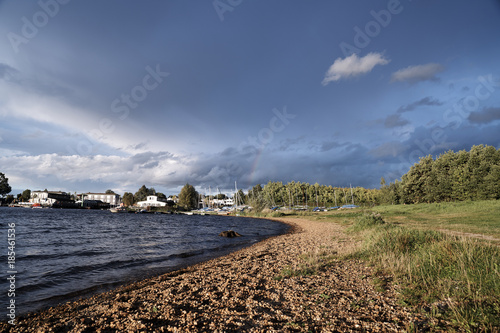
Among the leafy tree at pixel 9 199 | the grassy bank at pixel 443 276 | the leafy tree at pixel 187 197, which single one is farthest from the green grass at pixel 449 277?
the leafy tree at pixel 9 199

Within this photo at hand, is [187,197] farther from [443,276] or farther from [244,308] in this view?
[443,276]

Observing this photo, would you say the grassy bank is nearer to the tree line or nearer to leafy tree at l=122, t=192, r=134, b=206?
the tree line

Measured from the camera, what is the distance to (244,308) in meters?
6.71

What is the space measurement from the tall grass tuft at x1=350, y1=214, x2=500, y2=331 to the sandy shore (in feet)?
2.44

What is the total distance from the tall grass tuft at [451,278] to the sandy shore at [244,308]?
29.3 inches

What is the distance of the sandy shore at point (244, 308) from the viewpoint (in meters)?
5.58

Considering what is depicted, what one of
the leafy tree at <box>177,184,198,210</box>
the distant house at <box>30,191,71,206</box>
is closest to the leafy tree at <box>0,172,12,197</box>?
the distant house at <box>30,191,71,206</box>

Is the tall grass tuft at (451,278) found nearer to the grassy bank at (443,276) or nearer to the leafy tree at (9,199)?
the grassy bank at (443,276)

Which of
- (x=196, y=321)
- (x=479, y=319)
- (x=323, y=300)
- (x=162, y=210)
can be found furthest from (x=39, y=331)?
(x=162, y=210)

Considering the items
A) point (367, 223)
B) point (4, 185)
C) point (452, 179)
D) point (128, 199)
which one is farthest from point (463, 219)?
point (4, 185)

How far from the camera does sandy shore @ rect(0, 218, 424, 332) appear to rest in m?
5.58

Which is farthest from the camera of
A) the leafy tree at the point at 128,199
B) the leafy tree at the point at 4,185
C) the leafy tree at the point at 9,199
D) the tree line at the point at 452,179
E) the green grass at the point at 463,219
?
the leafy tree at the point at 128,199

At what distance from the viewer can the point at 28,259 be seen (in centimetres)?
1556

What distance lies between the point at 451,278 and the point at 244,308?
6739 mm
